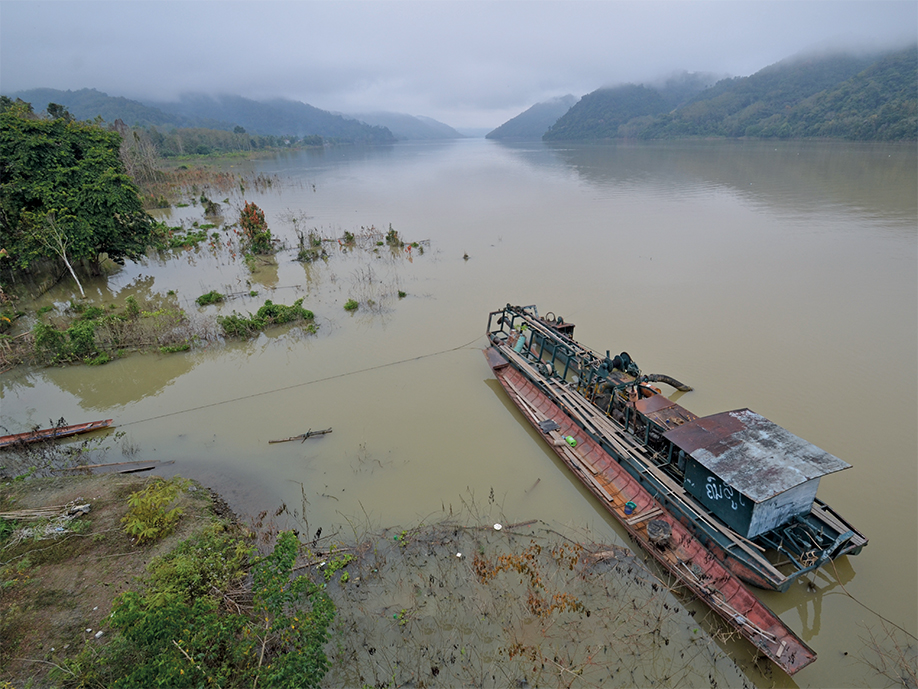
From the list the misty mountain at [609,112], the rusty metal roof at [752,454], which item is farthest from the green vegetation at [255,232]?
the misty mountain at [609,112]

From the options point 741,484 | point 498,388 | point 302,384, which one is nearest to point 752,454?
point 741,484

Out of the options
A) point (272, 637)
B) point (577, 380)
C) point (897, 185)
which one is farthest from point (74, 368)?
point (897, 185)

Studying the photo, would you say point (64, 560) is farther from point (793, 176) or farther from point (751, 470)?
point (793, 176)

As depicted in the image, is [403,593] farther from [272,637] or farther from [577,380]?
[577,380]

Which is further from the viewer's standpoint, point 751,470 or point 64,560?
point 64,560

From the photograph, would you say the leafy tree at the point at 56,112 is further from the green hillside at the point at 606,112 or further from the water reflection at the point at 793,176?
the green hillside at the point at 606,112

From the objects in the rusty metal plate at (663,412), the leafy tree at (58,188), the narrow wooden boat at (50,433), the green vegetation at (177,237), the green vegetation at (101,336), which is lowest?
the narrow wooden boat at (50,433)
